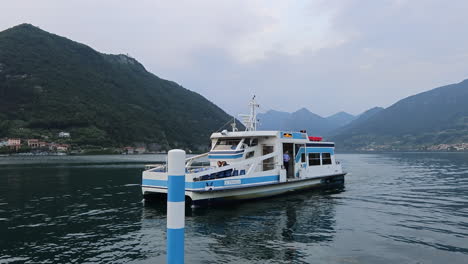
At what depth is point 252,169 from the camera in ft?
65.5

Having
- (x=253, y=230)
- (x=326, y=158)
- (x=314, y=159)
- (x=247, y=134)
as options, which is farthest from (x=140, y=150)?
(x=253, y=230)

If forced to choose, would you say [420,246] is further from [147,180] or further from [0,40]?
[0,40]

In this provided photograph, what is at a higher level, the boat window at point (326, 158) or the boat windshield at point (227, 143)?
the boat windshield at point (227, 143)

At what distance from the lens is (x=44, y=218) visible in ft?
54.2

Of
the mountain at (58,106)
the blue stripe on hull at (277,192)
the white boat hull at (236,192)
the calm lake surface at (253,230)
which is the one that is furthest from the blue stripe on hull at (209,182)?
the mountain at (58,106)

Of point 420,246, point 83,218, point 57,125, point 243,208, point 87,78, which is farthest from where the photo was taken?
point 87,78

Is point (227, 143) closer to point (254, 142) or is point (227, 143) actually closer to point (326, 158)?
point (254, 142)

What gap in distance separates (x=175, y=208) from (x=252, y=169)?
15202 mm

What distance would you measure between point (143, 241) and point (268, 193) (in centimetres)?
1093

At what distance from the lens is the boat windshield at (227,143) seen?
21.6m

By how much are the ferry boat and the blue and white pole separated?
12.3m

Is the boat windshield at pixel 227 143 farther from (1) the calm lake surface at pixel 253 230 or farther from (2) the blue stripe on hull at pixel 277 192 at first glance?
(1) the calm lake surface at pixel 253 230

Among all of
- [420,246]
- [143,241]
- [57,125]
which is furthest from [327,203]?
[57,125]

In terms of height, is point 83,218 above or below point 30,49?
below
